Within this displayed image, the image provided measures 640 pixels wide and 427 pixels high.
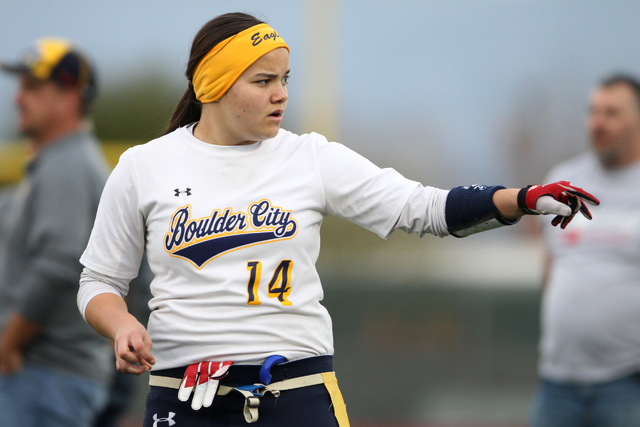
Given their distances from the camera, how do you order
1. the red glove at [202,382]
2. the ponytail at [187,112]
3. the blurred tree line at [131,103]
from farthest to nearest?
the blurred tree line at [131,103], the ponytail at [187,112], the red glove at [202,382]

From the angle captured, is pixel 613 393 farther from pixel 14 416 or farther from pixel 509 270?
pixel 509 270

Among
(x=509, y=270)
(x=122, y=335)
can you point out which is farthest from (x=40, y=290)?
(x=509, y=270)

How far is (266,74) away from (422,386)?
7.62 m

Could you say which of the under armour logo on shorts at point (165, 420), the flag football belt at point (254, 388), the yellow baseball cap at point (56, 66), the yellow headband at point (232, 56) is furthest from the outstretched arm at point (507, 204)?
the yellow baseball cap at point (56, 66)

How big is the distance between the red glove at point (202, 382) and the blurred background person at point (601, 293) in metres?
2.57

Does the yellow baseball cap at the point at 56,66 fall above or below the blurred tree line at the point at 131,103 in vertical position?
below

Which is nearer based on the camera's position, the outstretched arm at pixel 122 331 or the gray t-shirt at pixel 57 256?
the outstretched arm at pixel 122 331

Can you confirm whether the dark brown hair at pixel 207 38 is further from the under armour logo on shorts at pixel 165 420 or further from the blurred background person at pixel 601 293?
the blurred background person at pixel 601 293

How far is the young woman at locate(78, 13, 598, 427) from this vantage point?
2148mm

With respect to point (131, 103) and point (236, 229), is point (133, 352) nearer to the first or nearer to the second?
point (236, 229)

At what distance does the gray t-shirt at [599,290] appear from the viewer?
4.02m

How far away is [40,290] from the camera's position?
11.8 feet

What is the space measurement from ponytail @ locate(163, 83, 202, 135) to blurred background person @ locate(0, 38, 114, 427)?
1.34m

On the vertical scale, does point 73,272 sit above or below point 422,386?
above
